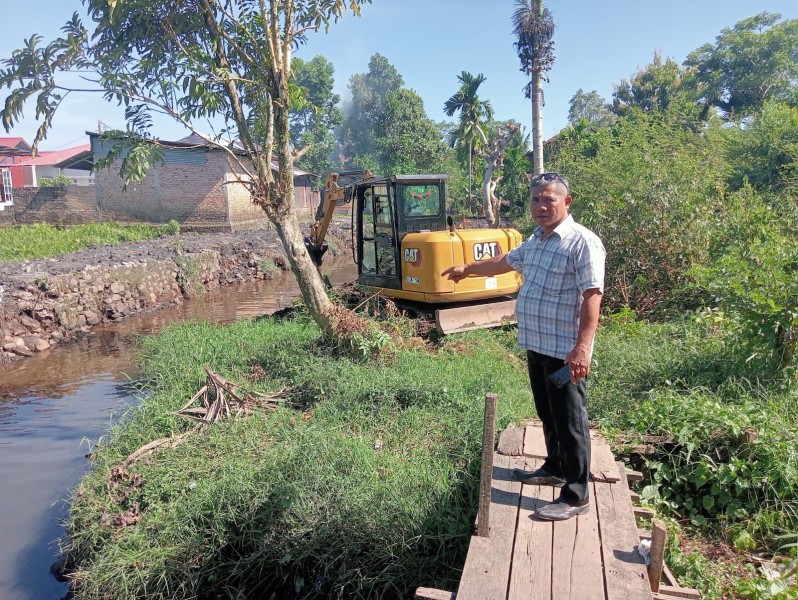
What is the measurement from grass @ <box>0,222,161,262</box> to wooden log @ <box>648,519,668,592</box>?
15279 mm

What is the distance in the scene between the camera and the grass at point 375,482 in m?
3.63

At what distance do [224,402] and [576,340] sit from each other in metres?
3.61

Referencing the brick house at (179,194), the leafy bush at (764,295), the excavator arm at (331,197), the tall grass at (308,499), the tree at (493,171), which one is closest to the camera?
the tall grass at (308,499)

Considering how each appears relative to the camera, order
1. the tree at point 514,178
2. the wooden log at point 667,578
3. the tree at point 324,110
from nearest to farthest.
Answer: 1. the wooden log at point 667,578
2. the tree at point 514,178
3. the tree at point 324,110

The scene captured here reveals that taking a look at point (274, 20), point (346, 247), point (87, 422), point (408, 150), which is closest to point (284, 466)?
point (87, 422)

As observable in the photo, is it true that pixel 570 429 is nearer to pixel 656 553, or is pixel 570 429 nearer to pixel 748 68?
pixel 656 553

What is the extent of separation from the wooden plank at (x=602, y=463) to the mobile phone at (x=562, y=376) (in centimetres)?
87

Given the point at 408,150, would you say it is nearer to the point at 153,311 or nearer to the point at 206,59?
the point at 153,311

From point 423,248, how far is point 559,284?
469 centimetres

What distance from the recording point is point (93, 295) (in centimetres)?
1213

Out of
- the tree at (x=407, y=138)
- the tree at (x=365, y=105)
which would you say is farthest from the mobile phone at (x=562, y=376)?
the tree at (x=365, y=105)

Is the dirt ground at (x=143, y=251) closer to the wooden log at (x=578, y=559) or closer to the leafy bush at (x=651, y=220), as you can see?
the leafy bush at (x=651, y=220)

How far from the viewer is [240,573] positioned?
3844 millimetres

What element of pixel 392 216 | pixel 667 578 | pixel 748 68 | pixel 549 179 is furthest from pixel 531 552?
pixel 748 68
